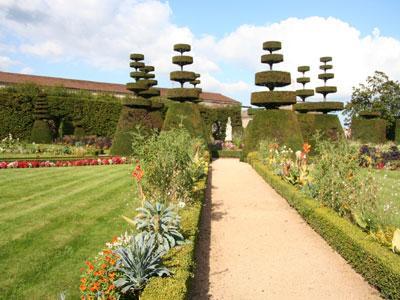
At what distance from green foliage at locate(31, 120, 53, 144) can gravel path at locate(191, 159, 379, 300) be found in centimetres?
1908

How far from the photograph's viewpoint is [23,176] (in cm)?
1258

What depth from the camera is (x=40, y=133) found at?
25234 millimetres

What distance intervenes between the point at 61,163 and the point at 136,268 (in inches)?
527

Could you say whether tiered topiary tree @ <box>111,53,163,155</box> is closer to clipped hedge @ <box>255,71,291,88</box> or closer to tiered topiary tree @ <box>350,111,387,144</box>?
clipped hedge @ <box>255,71,291,88</box>

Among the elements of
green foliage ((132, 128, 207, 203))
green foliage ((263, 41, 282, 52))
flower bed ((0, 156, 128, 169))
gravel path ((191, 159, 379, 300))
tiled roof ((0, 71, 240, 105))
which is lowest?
gravel path ((191, 159, 379, 300))

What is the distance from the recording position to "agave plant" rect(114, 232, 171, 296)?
4160mm

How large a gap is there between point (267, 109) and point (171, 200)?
15.1 m

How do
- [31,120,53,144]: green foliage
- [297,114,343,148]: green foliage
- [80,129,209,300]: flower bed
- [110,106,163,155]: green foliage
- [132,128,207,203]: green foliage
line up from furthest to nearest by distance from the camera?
[31,120,53,144]: green foliage < [297,114,343,148]: green foliage < [110,106,163,155]: green foliage < [132,128,207,203]: green foliage < [80,129,209,300]: flower bed

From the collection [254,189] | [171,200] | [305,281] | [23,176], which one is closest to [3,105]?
[23,176]

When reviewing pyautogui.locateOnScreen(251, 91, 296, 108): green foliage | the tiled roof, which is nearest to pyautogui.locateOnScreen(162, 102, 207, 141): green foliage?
pyautogui.locateOnScreen(251, 91, 296, 108): green foliage

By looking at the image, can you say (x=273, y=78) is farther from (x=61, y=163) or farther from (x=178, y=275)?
(x=178, y=275)

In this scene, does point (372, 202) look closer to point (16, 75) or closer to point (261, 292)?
point (261, 292)

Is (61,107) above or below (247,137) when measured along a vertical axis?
above

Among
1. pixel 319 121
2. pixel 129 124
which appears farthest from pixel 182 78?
pixel 319 121
